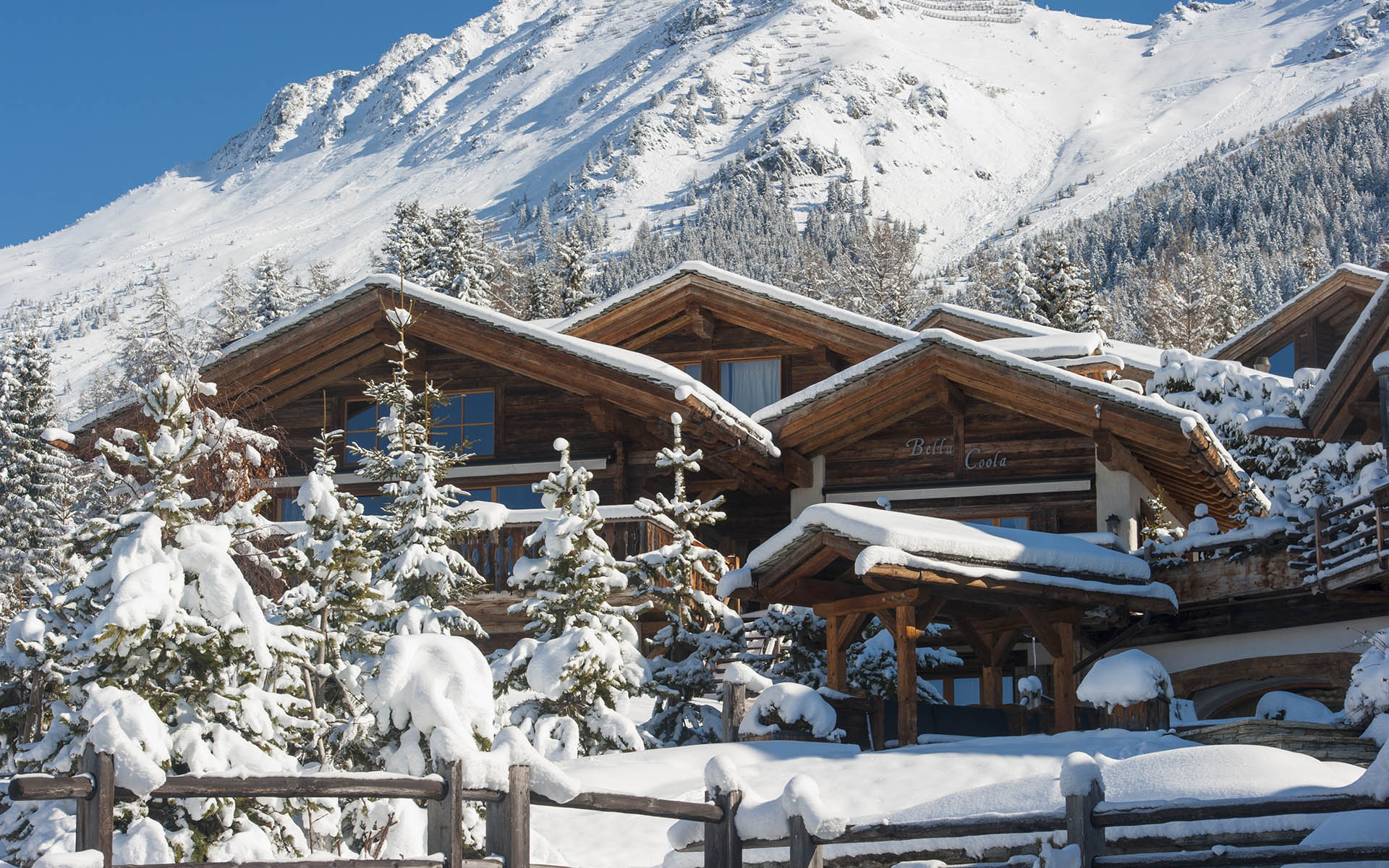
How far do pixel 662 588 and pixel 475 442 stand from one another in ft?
24.0

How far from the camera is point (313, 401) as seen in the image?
2578 cm

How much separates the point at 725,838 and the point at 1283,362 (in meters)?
30.1

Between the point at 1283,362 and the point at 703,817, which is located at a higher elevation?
the point at 1283,362

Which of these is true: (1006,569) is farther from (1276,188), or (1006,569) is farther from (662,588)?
(1276,188)

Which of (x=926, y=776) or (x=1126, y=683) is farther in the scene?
(x=1126, y=683)

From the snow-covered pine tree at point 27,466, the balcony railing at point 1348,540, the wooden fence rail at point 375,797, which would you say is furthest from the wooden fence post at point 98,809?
the snow-covered pine tree at point 27,466

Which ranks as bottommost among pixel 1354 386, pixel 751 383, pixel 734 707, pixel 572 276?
pixel 734 707

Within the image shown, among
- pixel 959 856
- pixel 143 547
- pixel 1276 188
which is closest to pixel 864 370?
pixel 959 856

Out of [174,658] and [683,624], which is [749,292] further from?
[174,658]

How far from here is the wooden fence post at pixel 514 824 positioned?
26.3 ft

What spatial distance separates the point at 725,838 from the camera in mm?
9180

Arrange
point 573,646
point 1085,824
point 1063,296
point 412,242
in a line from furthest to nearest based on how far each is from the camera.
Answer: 1. point 412,242
2. point 1063,296
3. point 573,646
4. point 1085,824

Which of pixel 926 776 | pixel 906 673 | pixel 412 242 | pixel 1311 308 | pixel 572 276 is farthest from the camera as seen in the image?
pixel 412 242

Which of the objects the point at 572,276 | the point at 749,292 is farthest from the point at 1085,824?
the point at 572,276
